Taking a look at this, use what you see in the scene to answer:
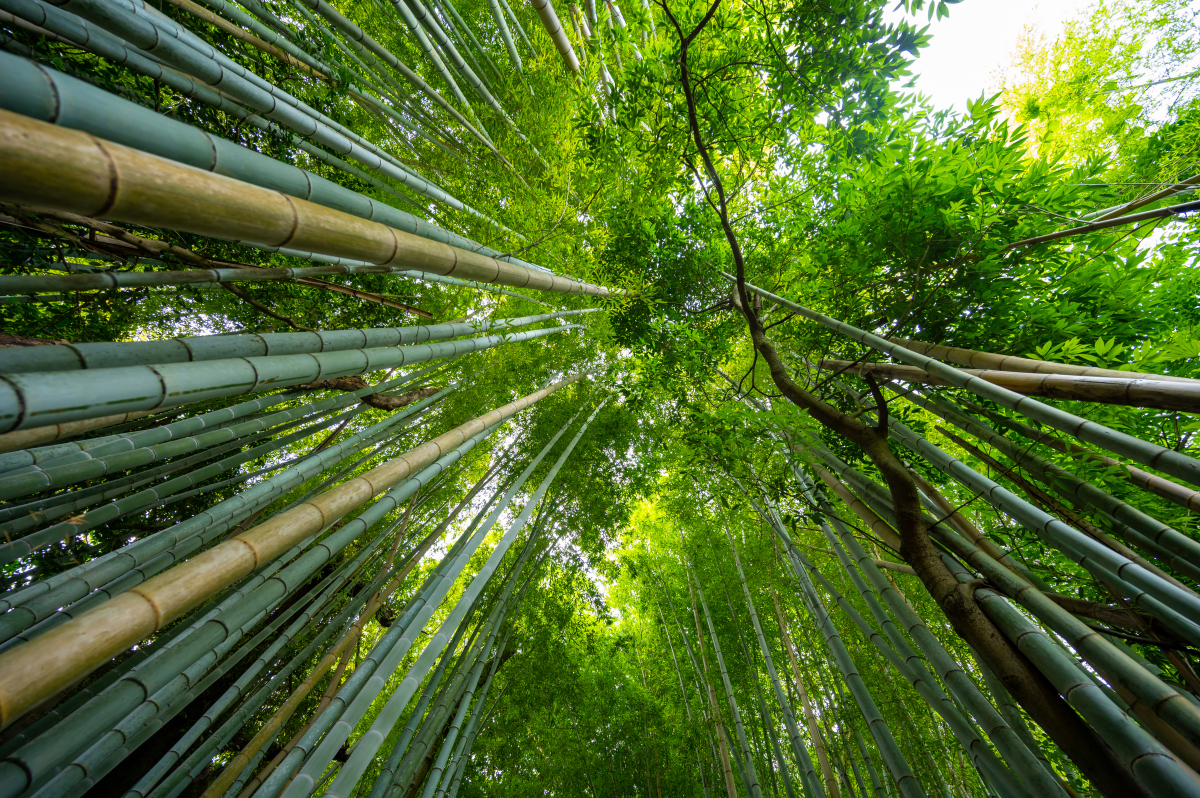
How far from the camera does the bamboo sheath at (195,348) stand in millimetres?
1145

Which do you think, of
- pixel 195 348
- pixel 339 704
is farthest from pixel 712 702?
pixel 195 348

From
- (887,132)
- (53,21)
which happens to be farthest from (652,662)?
(53,21)

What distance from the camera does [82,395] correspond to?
2.99 feet

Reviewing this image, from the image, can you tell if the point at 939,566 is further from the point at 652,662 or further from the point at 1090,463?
the point at 652,662

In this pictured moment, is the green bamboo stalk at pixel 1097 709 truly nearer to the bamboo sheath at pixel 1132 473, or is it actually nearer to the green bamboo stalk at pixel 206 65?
the bamboo sheath at pixel 1132 473

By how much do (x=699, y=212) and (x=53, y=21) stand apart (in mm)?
3489

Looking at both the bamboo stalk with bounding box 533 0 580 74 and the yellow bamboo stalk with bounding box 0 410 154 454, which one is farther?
the bamboo stalk with bounding box 533 0 580 74

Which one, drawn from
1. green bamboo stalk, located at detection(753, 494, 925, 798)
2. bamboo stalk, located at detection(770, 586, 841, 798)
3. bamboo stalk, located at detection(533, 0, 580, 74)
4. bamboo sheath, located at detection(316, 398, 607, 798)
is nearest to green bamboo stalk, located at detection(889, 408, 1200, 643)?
green bamboo stalk, located at detection(753, 494, 925, 798)

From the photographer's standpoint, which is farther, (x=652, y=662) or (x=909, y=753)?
(x=652, y=662)

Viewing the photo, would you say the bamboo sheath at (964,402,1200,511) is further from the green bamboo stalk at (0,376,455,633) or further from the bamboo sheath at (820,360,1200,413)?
the green bamboo stalk at (0,376,455,633)

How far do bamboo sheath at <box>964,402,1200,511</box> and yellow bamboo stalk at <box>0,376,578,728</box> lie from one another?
2788 millimetres

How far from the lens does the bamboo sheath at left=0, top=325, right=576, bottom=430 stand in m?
0.84

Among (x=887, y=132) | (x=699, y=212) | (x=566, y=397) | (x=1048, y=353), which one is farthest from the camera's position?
(x=566, y=397)

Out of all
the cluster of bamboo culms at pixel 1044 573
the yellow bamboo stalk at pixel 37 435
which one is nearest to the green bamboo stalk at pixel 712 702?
the cluster of bamboo culms at pixel 1044 573
